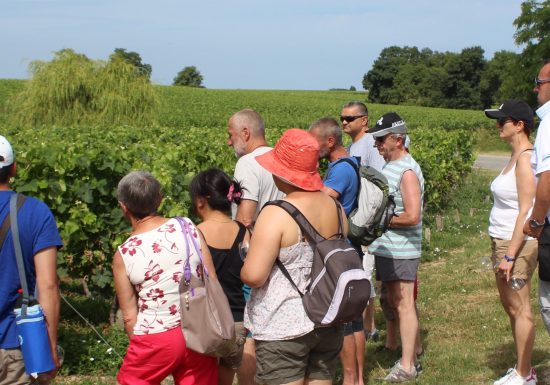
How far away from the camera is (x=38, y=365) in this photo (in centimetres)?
332

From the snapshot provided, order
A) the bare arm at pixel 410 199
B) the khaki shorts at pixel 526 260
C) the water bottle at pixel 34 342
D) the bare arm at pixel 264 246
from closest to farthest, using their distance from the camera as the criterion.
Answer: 1. the water bottle at pixel 34 342
2. the bare arm at pixel 264 246
3. the khaki shorts at pixel 526 260
4. the bare arm at pixel 410 199

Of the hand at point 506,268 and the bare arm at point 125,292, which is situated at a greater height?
the bare arm at point 125,292

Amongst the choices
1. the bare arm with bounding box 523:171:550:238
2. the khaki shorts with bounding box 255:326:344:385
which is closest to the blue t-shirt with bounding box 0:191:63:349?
the khaki shorts with bounding box 255:326:344:385

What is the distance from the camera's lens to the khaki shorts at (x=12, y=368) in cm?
336

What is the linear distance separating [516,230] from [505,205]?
40 cm

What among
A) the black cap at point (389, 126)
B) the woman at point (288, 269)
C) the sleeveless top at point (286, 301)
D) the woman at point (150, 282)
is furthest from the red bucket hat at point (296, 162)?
the black cap at point (389, 126)

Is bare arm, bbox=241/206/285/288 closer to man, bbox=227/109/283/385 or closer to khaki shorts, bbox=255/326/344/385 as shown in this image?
khaki shorts, bbox=255/326/344/385

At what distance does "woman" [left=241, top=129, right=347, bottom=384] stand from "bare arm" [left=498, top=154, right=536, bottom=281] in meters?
1.55

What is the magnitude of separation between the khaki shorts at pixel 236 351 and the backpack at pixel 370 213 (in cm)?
113

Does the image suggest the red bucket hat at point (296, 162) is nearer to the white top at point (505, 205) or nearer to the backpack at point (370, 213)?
the backpack at point (370, 213)

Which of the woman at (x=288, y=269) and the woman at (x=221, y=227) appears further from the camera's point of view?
the woman at (x=221, y=227)

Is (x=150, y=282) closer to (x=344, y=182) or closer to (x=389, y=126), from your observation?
(x=344, y=182)

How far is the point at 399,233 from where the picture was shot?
583 cm

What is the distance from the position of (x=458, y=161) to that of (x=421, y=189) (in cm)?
1181
